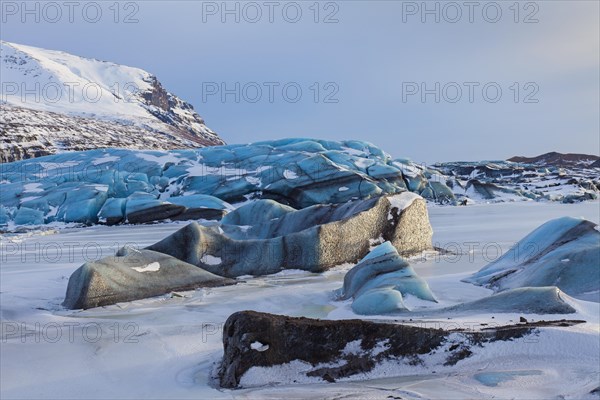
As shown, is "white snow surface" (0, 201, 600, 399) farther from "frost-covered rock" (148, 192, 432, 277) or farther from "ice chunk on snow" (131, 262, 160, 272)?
"frost-covered rock" (148, 192, 432, 277)

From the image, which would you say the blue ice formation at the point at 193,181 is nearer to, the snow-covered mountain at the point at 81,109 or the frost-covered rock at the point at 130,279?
the frost-covered rock at the point at 130,279

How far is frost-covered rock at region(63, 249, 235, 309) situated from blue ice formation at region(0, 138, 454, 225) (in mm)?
12989

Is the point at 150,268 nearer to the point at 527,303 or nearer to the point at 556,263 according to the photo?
the point at 527,303

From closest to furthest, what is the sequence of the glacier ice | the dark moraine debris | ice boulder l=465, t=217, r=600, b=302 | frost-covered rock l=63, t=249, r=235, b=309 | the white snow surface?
the white snow surface < the dark moraine debris < the glacier ice < ice boulder l=465, t=217, r=600, b=302 < frost-covered rock l=63, t=249, r=235, b=309

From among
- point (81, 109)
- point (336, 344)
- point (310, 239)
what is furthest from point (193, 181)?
point (81, 109)

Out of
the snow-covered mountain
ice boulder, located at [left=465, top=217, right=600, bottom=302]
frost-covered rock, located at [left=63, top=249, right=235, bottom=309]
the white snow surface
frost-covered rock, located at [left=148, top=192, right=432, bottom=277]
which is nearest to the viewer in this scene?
the white snow surface

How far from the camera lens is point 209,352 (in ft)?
12.2

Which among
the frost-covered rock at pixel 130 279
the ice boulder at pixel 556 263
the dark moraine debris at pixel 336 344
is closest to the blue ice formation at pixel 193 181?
the frost-covered rock at pixel 130 279

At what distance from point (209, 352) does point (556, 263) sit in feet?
11.7

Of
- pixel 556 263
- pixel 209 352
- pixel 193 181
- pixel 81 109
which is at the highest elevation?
pixel 81 109

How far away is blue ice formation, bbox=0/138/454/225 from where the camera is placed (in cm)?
2034

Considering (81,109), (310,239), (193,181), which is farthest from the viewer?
(81,109)

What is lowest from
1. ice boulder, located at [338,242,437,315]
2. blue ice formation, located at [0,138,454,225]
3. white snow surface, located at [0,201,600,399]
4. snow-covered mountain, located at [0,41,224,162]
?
white snow surface, located at [0,201,600,399]

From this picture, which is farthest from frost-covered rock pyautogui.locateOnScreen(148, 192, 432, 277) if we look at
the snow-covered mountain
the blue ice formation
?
the snow-covered mountain
